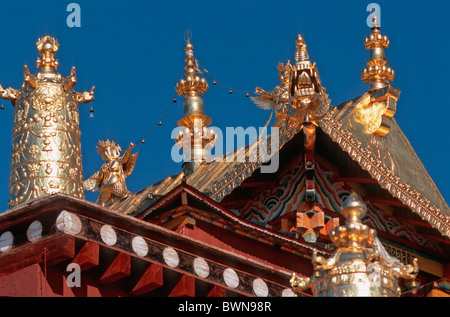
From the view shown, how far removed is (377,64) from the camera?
24.7 metres

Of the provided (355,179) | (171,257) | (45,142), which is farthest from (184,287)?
(355,179)

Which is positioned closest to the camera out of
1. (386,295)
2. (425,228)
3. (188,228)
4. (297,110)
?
(386,295)

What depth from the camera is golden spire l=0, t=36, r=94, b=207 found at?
65.1ft

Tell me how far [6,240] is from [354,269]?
4.65 metres

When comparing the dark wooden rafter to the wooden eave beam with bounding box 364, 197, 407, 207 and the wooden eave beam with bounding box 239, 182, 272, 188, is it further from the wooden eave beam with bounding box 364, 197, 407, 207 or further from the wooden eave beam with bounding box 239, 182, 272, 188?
Result: the wooden eave beam with bounding box 239, 182, 272, 188

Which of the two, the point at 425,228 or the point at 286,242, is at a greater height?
the point at 425,228

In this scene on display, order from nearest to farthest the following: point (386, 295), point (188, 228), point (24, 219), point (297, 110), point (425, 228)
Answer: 1. point (386, 295)
2. point (24, 219)
3. point (188, 228)
4. point (297, 110)
5. point (425, 228)

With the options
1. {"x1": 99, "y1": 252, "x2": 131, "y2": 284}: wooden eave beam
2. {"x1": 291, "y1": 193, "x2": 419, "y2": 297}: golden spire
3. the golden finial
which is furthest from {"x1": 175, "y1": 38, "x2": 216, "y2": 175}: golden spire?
{"x1": 291, "y1": 193, "x2": 419, "y2": 297}: golden spire

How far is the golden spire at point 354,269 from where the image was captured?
1119 centimetres

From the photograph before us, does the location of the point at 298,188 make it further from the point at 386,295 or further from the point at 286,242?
the point at 386,295

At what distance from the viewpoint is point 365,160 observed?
22391 millimetres
